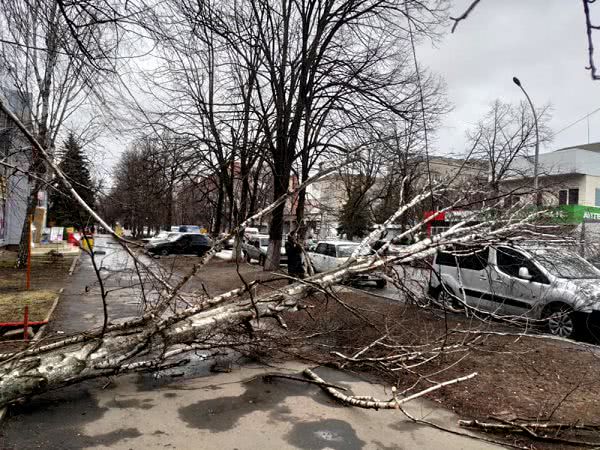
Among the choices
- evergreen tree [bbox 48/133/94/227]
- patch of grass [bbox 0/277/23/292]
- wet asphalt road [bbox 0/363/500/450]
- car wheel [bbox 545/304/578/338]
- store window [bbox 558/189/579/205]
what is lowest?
patch of grass [bbox 0/277/23/292]

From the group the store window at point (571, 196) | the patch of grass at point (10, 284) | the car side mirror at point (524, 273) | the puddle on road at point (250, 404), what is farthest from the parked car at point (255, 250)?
the store window at point (571, 196)

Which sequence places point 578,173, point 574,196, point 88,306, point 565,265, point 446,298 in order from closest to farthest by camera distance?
point 565,265, point 446,298, point 88,306, point 578,173, point 574,196

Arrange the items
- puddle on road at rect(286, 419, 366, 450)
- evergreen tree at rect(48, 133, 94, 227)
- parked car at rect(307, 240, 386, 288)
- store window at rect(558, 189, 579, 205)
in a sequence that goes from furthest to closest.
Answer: store window at rect(558, 189, 579, 205), parked car at rect(307, 240, 386, 288), evergreen tree at rect(48, 133, 94, 227), puddle on road at rect(286, 419, 366, 450)

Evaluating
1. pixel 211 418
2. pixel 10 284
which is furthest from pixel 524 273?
pixel 10 284

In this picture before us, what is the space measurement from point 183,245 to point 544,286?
73.9 ft

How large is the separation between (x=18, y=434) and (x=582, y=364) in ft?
20.5

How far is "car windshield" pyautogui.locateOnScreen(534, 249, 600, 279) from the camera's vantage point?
293 inches

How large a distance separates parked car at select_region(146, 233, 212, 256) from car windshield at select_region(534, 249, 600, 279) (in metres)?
21.9

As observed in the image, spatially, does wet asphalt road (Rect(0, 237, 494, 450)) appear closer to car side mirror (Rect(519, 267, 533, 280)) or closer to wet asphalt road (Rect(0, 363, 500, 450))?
→ wet asphalt road (Rect(0, 363, 500, 450))

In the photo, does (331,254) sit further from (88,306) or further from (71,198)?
(71,198)

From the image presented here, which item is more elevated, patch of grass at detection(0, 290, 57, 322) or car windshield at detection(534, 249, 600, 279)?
car windshield at detection(534, 249, 600, 279)

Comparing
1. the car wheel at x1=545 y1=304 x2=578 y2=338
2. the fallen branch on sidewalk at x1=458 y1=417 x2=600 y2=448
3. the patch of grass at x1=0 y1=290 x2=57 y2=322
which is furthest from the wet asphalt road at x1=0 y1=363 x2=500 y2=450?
the patch of grass at x1=0 y1=290 x2=57 y2=322

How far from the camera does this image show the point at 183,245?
27.0 m

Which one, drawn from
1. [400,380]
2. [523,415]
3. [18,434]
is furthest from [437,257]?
[18,434]
